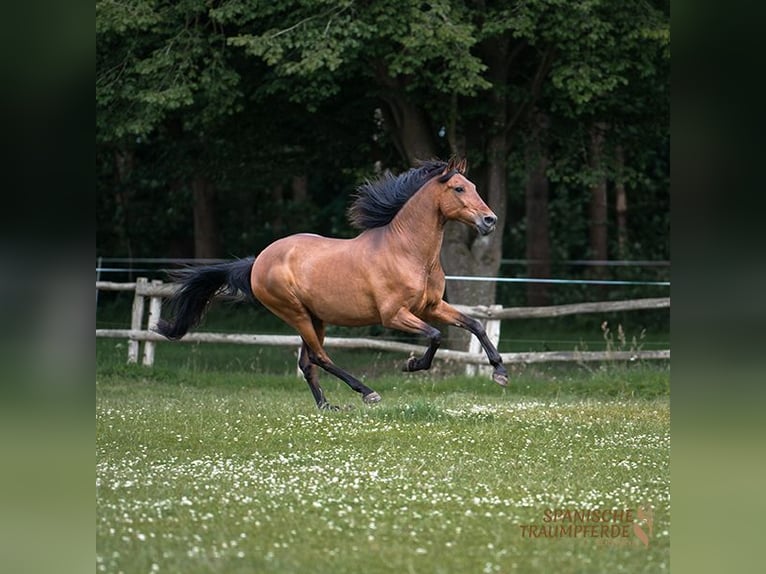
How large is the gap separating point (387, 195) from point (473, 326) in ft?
5.96

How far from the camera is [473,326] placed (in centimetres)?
988

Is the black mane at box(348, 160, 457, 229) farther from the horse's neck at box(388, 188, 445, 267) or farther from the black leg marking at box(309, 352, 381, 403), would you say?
the black leg marking at box(309, 352, 381, 403)

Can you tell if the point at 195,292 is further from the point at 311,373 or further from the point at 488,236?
the point at 488,236

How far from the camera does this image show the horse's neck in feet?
33.4

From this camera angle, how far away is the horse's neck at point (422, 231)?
1018 centimetres

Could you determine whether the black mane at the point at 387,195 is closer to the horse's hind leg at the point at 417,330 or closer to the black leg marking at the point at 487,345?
the horse's hind leg at the point at 417,330

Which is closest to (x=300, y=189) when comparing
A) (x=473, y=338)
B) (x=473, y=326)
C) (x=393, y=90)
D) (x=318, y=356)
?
(x=393, y=90)

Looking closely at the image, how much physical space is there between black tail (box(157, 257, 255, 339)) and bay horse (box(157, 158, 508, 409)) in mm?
161

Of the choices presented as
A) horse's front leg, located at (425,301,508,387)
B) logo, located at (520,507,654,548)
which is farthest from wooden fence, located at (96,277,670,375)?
logo, located at (520,507,654,548)
